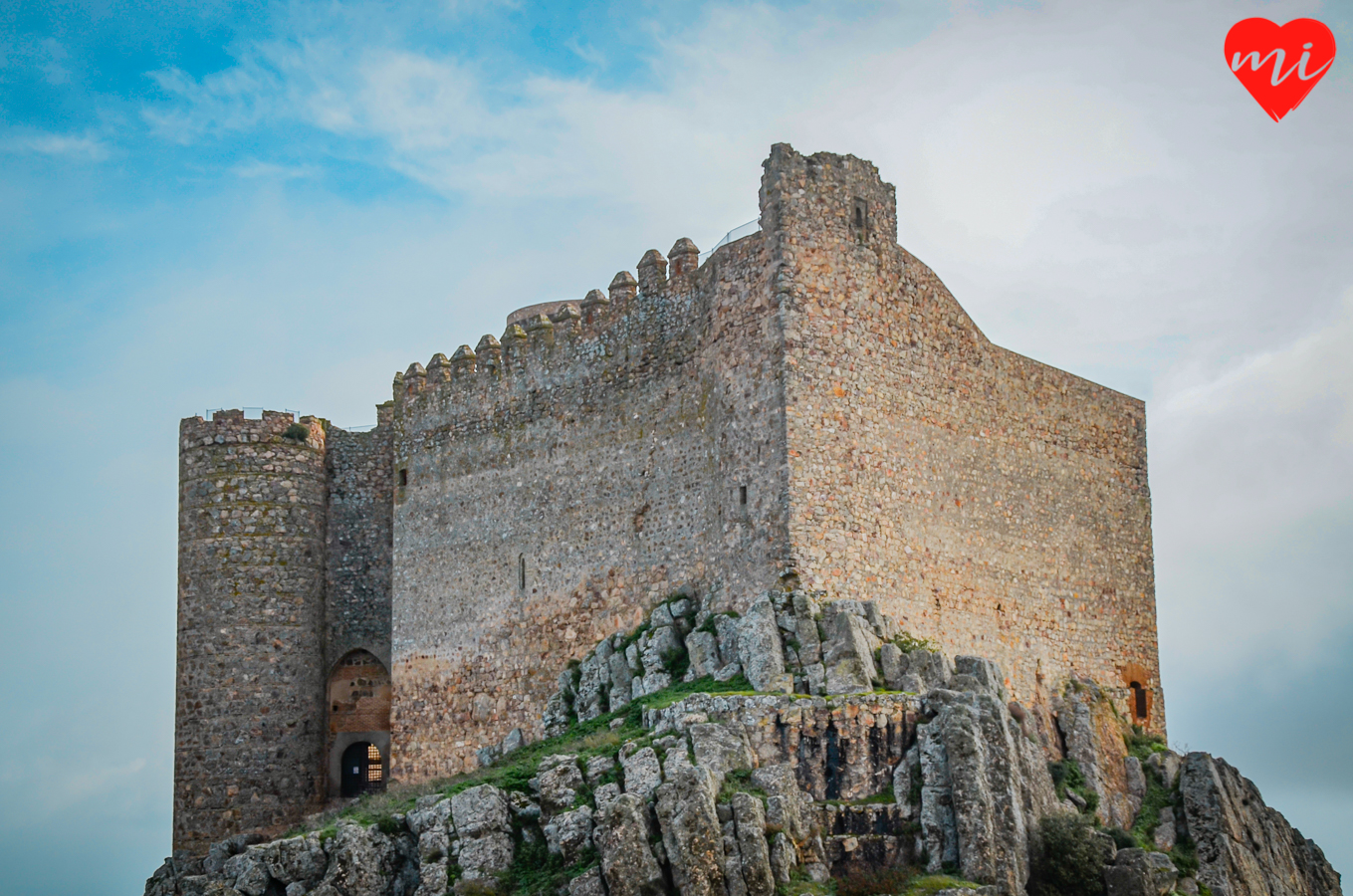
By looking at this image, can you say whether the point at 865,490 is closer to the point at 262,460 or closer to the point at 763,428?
the point at 763,428

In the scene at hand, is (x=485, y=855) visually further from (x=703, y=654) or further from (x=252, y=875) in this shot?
(x=703, y=654)

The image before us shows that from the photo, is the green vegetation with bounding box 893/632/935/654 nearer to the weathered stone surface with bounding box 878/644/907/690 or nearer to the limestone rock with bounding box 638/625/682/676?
the weathered stone surface with bounding box 878/644/907/690

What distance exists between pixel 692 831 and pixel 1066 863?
5037 mm

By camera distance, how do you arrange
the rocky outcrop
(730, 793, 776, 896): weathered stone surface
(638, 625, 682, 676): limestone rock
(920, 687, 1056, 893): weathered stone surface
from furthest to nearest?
(638, 625, 682, 676): limestone rock → (920, 687, 1056, 893): weathered stone surface → the rocky outcrop → (730, 793, 776, 896): weathered stone surface

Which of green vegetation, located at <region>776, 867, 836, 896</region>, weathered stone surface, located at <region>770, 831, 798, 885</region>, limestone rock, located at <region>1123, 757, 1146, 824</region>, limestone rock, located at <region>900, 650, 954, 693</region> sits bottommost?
green vegetation, located at <region>776, 867, 836, 896</region>

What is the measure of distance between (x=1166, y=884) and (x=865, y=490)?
7422 millimetres

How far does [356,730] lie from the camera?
3500cm

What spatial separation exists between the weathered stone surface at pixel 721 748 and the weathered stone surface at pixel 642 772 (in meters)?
0.56

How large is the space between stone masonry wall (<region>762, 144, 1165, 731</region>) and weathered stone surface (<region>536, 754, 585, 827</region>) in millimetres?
4748

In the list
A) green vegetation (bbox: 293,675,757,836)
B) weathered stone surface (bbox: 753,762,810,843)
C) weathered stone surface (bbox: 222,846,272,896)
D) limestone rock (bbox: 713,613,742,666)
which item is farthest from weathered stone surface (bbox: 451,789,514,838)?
limestone rock (bbox: 713,613,742,666)

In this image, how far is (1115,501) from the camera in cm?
3328

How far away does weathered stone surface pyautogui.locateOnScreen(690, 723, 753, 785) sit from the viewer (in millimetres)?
21734

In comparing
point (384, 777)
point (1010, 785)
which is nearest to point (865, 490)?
point (1010, 785)

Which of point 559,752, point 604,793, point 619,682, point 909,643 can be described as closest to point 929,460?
point 909,643
